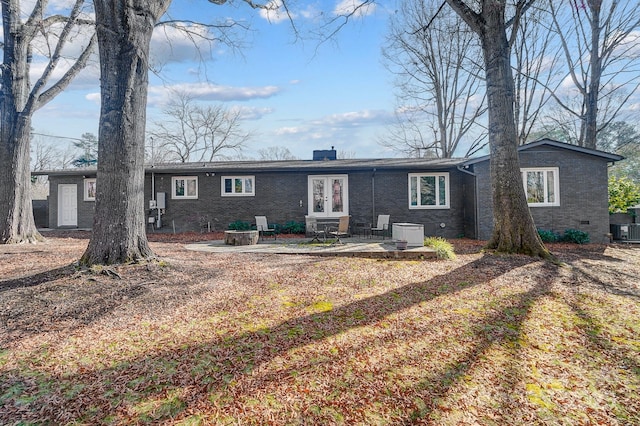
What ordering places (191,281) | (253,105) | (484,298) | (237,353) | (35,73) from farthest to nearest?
(253,105) → (35,73) → (191,281) → (484,298) → (237,353)

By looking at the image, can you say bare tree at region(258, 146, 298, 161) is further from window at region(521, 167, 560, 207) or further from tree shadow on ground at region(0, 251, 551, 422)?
tree shadow on ground at region(0, 251, 551, 422)

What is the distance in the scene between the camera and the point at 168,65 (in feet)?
32.8

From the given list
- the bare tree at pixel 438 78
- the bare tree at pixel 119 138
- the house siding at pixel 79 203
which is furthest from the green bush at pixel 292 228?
the bare tree at pixel 438 78

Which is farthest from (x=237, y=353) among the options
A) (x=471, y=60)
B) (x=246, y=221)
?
(x=471, y=60)

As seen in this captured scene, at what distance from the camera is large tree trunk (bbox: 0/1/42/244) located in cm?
949

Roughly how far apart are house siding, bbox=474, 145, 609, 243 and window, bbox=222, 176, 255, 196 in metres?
9.38

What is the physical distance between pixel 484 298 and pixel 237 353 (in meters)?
3.51

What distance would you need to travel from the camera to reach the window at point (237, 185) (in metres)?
14.1

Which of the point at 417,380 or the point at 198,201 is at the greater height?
the point at 198,201

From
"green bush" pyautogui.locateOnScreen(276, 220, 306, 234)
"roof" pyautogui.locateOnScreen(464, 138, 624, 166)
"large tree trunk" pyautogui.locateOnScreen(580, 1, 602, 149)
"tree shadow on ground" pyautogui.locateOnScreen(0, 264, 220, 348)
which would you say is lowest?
"tree shadow on ground" pyautogui.locateOnScreen(0, 264, 220, 348)

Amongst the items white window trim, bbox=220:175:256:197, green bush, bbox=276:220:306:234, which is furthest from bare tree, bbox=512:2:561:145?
white window trim, bbox=220:175:256:197

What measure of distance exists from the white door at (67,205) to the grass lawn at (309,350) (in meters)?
12.4

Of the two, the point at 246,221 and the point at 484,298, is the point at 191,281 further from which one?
the point at 246,221

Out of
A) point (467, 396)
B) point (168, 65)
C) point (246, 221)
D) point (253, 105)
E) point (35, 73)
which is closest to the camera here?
point (467, 396)
